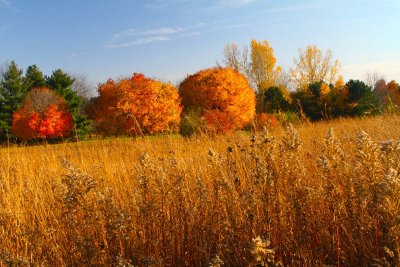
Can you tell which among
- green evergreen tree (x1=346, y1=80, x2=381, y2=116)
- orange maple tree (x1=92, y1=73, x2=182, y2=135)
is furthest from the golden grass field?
green evergreen tree (x1=346, y1=80, x2=381, y2=116)

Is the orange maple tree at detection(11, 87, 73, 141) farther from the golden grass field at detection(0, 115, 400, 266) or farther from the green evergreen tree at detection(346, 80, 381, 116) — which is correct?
the golden grass field at detection(0, 115, 400, 266)

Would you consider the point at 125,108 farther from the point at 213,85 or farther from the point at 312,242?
the point at 312,242

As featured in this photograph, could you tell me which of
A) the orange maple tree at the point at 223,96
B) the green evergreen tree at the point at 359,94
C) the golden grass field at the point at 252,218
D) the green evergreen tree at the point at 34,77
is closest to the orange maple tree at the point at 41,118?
the green evergreen tree at the point at 34,77

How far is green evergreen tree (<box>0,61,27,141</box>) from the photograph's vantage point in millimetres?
30609

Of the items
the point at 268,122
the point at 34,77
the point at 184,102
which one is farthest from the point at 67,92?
the point at 268,122

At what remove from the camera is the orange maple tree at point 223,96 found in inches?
789

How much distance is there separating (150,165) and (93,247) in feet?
2.52

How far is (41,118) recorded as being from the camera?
26.8m

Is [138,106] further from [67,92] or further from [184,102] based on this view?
[67,92]

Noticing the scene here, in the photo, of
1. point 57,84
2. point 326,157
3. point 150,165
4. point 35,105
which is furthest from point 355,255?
point 57,84

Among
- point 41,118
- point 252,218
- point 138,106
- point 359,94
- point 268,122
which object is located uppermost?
point 41,118

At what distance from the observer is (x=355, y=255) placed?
2471 mm

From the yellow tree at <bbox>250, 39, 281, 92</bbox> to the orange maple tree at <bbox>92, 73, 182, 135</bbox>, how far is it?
1839cm

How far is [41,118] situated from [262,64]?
21.5 meters
